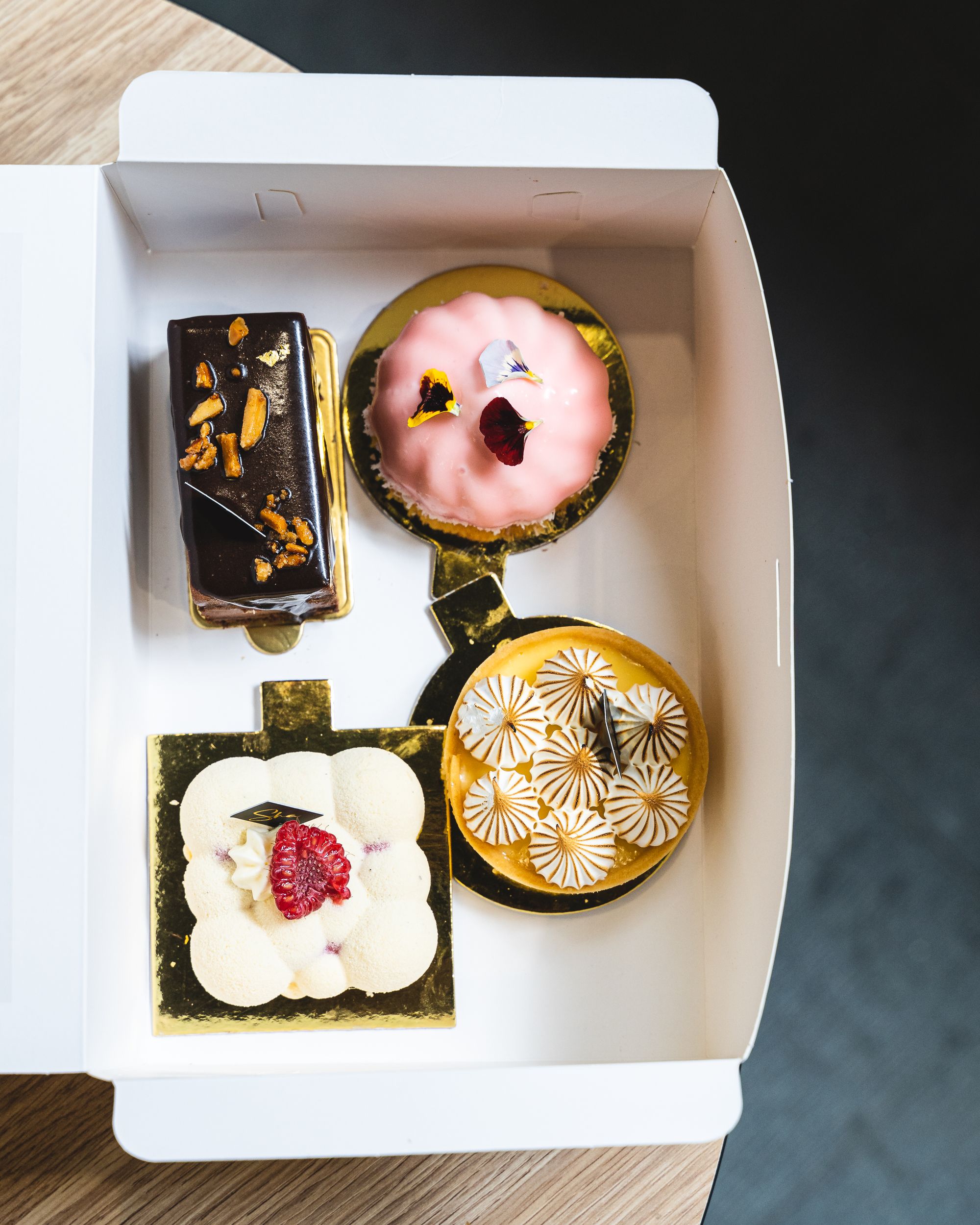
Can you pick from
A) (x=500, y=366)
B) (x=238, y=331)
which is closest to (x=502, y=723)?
(x=500, y=366)

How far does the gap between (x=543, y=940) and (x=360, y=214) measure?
849 mm

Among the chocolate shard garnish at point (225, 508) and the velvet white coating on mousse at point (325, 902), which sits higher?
the chocolate shard garnish at point (225, 508)

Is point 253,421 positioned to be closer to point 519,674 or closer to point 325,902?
point 519,674

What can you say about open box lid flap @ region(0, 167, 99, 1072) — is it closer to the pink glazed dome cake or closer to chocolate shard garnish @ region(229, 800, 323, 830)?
chocolate shard garnish @ region(229, 800, 323, 830)

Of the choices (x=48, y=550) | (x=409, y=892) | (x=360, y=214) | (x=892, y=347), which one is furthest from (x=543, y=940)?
(x=892, y=347)

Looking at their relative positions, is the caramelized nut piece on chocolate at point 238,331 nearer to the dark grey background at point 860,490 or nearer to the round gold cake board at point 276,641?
the round gold cake board at point 276,641

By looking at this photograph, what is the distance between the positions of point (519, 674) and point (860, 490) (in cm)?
63

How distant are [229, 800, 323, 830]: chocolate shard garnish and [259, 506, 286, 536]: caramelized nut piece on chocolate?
31cm

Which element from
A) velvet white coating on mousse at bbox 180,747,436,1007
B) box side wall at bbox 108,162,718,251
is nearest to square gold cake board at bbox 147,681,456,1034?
velvet white coating on mousse at bbox 180,747,436,1007

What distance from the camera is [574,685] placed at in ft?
3.91

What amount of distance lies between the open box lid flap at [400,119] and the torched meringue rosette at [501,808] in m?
0.65

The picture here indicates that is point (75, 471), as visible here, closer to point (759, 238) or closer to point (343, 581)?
point (343, 581)

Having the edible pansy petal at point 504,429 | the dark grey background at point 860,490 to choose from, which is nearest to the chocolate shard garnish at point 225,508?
the edible pansy petal at point 504,429

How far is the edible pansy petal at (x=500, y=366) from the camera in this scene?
3.76ft
